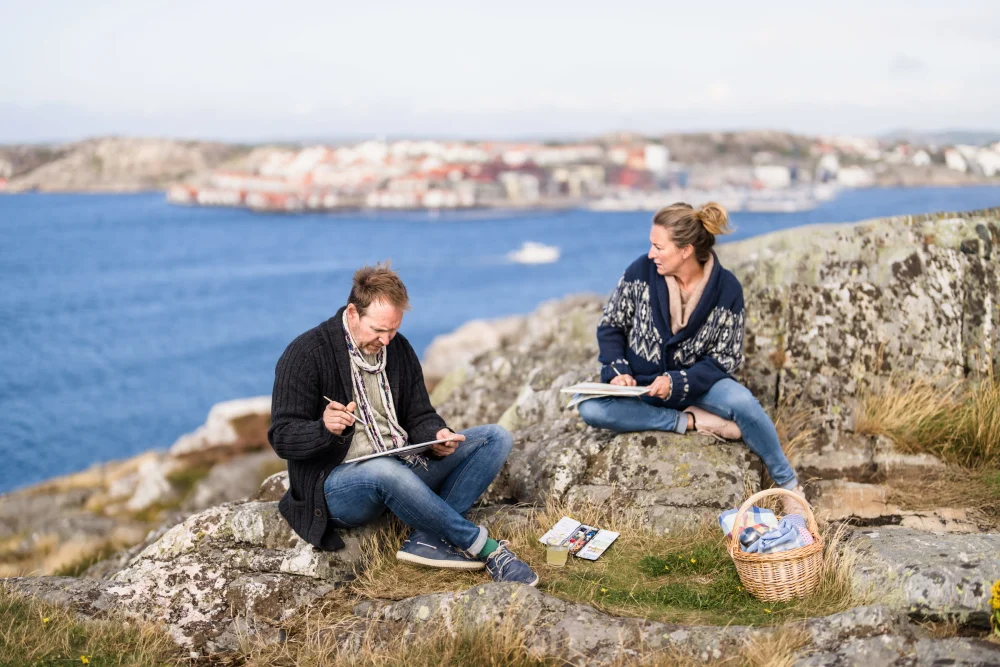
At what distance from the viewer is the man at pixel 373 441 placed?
3.77m

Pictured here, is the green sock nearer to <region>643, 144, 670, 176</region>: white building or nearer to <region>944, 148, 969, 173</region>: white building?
<region>944, 148, 969, 173</region>: white building

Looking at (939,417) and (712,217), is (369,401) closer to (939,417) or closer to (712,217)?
(712,217)

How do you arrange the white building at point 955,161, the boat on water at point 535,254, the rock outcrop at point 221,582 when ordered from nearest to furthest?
the rock outcrop at point 221,582 < the white building at point 955,161 < the boat on water at point 535,254

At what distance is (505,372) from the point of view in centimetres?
916

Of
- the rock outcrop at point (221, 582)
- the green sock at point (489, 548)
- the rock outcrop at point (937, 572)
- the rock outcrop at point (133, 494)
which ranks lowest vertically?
the rock outcrop at point (133, 494)

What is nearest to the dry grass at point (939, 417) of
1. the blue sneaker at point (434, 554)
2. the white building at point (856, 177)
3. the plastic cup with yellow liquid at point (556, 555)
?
the plastic cup with yellow liquid at point (556, 555)

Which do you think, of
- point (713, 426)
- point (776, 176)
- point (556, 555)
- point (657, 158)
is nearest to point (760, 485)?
point (713, 426)

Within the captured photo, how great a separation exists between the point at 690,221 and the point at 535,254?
80.8 m

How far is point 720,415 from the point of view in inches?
190

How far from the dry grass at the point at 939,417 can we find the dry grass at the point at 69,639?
14.5 ft

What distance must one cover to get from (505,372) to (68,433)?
47.2 m

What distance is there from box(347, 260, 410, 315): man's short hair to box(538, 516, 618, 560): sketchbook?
4.69 feet

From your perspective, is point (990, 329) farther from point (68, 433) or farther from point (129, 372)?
point (129, 372)

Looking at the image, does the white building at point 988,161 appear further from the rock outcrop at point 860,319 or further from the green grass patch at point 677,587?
the green grass patch at point 677,587
